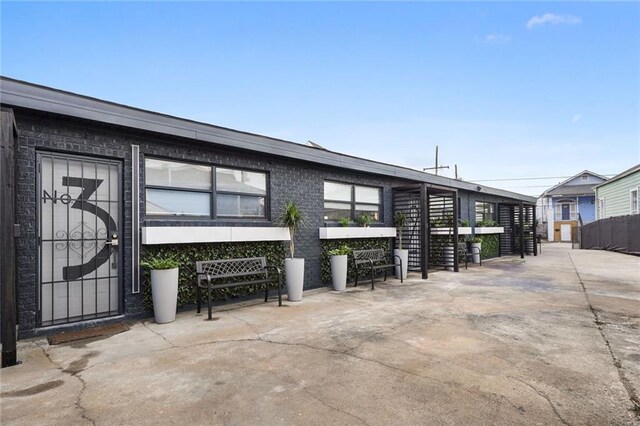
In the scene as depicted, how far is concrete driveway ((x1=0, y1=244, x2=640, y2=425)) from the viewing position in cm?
265

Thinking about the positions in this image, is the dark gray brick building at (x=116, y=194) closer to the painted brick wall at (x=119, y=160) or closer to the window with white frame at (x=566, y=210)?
the painted brick wall at (x=119, y=160)

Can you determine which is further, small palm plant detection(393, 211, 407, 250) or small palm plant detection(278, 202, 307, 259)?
small palm plant detection(393, 211, 407, 250)

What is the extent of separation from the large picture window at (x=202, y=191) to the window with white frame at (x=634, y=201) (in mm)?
23144

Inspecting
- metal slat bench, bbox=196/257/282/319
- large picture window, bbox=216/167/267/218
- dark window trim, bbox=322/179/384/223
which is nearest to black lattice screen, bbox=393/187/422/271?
dark window trim, bbox=322/179/384/223

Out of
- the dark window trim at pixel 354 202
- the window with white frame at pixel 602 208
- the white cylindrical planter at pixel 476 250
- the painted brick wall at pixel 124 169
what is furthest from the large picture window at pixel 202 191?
the window with white frame at pixel 602 208

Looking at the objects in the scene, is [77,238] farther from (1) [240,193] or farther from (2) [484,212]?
(2) [484,212]

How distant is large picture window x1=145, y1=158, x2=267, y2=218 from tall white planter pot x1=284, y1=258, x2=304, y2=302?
1.43m

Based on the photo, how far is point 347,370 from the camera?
137 inches

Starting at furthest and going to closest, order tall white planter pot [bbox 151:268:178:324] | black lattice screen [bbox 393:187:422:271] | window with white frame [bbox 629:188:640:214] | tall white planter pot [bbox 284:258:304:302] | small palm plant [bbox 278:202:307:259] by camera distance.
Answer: window with white frame [bbox 629:188:640:214] < black lattice screen [bbox 393:187:422:271] < small palm plant [bbox 278:202:307:259] < tall white planter pot [bbox 284:258:304:302] < tall white planter pot [bbox 151:268:178:324]

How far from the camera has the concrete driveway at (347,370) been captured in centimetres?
265

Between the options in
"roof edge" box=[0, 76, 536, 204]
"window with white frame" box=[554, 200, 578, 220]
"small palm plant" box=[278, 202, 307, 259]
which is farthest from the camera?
"window with white frame" box=[554, 200, 578, 220]

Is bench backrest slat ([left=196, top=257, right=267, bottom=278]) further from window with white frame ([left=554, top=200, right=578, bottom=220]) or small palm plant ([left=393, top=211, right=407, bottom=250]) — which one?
window with white frame ([left=554, top=200, right=578, bottom=220])

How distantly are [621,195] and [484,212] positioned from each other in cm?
1198

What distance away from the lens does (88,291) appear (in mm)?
5387
